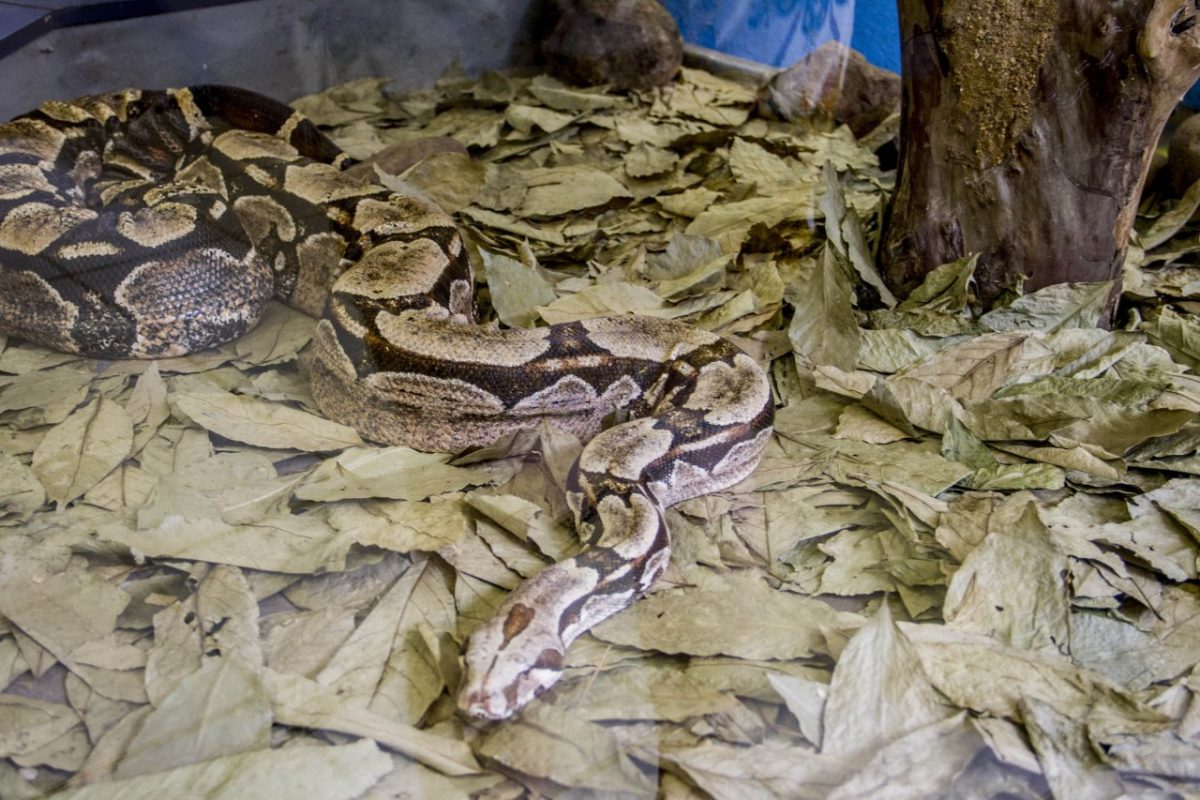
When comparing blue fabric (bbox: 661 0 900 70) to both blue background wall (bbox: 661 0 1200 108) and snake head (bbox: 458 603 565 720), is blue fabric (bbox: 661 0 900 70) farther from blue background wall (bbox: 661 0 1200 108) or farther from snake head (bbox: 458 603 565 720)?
snake head (bbox: 458 603 565 720)

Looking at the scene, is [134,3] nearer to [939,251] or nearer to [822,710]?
[939,251]

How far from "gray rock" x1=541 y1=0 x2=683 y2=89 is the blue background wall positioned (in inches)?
14.5

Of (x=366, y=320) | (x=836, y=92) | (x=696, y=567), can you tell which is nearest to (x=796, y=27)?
(x=836, y=92)

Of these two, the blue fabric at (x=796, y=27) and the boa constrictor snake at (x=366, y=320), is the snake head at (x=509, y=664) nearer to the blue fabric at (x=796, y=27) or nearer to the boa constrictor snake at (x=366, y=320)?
the boa constrictor snake at (x=366, y=320)

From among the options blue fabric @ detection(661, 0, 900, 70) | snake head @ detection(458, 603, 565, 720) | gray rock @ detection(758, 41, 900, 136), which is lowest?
snake head @ detection(458, 603, 565, 720)

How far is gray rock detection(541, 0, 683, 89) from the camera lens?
6.06 meters

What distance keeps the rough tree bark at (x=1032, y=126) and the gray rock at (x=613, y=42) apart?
9.04ft

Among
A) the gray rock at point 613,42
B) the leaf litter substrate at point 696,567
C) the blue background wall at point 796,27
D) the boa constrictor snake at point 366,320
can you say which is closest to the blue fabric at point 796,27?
the blue background wall at point 796,27

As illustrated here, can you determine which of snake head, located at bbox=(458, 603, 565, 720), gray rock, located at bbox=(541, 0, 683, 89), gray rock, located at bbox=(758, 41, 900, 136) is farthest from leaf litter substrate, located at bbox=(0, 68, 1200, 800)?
gray rock, located at bbox=(541, 0, 683, 89)

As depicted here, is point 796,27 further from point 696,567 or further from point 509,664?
point 509,664

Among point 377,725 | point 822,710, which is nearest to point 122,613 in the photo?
point 377,725

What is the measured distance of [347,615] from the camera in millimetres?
2521

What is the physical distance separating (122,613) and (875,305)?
314 cm

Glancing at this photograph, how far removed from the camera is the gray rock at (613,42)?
6.06m
